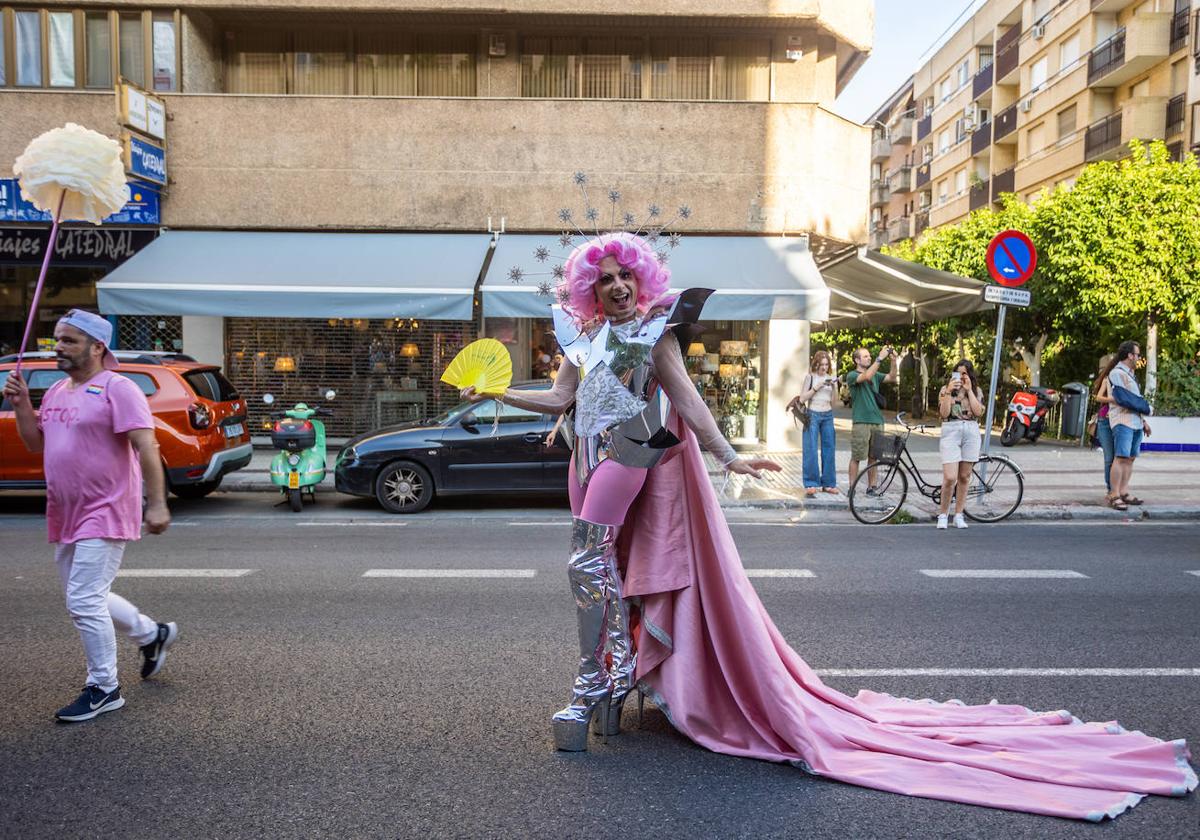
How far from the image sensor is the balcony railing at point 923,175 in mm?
53062

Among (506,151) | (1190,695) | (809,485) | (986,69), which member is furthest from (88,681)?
(986,69)

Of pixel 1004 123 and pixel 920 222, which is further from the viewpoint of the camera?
pixel 920 222

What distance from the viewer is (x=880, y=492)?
10602 mm

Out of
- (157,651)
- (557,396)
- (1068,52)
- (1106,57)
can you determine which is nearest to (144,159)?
(157,651)

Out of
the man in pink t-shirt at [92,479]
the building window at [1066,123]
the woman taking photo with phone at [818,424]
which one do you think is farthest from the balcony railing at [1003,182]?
the man in pink t-shirt at [92,479]

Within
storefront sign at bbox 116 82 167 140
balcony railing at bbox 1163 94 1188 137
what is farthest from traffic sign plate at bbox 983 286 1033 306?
balcony railing at bbox 1163 94 1188 137

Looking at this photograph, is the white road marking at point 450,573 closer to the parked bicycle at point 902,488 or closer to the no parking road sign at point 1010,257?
the parked bicycle at point 902,488

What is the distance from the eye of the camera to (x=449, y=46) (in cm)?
1777

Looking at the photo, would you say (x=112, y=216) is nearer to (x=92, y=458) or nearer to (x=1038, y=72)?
(x=92, y=458)

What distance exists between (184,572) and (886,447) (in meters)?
6.90

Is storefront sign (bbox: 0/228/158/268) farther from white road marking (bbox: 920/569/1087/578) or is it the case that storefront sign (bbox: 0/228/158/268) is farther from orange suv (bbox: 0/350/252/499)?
white road marking (bbox: 920/569/1087/578)

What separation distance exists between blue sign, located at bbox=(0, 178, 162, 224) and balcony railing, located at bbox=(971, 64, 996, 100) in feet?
121

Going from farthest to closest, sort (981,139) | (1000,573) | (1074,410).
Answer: (981,139)
(1074,410)
(1000,573)

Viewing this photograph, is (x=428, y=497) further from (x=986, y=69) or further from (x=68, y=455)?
(x=986, y=69)
